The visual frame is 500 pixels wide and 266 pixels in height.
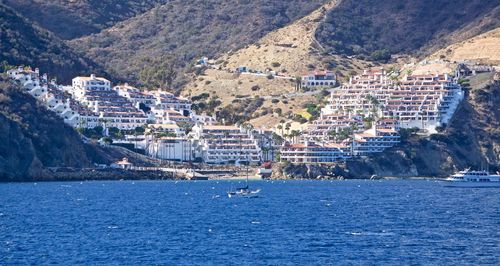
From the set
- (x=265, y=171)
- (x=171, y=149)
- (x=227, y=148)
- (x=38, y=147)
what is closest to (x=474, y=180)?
(x=265, y=171)

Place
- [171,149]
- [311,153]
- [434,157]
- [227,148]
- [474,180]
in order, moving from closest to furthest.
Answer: [474,180]
[311,153]
[434,157]
[171,149]
[227,148]

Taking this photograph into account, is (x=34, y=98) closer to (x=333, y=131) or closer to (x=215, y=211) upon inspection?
(x=333, y=131)

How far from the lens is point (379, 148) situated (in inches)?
7283

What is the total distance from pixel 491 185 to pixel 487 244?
74830mm

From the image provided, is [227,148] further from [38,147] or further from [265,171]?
[38,147]

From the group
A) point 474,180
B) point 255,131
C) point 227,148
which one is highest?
point 255,131

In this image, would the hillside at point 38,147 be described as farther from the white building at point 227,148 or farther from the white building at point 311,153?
the white building at point 311,153

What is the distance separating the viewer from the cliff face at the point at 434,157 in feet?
593

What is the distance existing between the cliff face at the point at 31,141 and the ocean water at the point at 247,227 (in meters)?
9.24

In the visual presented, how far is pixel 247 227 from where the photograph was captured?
312 feet

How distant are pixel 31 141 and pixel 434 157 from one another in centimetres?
5500

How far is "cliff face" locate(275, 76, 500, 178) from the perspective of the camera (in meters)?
181

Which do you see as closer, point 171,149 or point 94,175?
point 94,175

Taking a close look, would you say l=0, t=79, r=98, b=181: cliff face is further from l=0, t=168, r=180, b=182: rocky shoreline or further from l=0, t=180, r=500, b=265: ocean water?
l=0, t=180, r=500, b=265: ocean water
